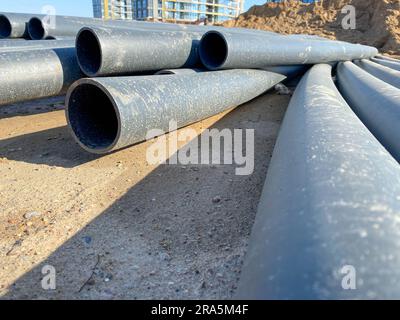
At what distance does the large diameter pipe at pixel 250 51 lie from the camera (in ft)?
12.5

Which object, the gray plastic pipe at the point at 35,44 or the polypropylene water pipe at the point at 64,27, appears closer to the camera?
the gray plastic pipe at the point at 35,44

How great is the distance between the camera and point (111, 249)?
1.91m

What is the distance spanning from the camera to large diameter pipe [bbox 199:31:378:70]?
3.82m

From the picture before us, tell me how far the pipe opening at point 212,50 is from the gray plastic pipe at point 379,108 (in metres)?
1.58

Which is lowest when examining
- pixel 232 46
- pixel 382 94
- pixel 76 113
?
pixel 76 113

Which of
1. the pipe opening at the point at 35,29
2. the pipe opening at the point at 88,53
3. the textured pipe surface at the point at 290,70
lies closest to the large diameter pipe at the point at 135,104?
the pipe opening at the point at 88,53

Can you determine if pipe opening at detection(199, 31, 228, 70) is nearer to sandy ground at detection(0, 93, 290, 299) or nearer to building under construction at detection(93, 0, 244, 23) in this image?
sandy ground at detection(0, 93, 290, 299)

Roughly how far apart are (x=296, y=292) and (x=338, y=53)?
587cm

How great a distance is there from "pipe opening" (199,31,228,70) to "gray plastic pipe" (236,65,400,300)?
2825 millimetres

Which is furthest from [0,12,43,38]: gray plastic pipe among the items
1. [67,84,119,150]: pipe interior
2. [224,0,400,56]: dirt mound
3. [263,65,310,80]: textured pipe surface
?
[224,0,400,56]: dirt mound

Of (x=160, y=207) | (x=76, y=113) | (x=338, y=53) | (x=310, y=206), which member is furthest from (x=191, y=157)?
(x=338, y=53)

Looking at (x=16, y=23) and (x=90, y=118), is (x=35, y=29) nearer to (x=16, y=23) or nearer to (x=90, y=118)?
(x=16, y=23)

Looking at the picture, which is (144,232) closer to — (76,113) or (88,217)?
(88,217)

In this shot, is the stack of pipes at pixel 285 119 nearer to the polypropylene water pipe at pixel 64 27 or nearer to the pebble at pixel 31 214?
the polypropylene water pipe at pixel 64 27
